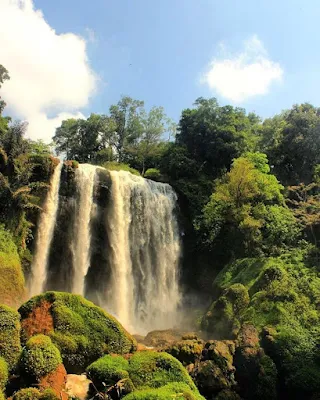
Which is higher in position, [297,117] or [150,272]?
[297,117]

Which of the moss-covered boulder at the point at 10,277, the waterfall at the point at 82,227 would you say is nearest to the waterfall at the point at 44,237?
the waterfall at the point at 82,227

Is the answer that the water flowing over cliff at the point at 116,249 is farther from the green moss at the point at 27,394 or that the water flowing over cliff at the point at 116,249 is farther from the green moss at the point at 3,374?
the green moss at the point at 27,394

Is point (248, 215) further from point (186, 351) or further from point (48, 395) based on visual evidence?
point (48, 395)

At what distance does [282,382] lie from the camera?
1105 cm

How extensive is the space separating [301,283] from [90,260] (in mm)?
11228

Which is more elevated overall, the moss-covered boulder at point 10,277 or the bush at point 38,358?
the moss-covered boulder at point 10,277

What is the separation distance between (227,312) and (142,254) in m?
8.20

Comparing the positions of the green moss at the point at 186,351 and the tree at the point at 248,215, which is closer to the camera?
the green moss at the point at 186,351

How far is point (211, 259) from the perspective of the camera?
79.8 feet

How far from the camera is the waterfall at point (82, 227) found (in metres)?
19.9

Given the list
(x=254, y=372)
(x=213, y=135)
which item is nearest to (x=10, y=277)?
(x=254, y=372)

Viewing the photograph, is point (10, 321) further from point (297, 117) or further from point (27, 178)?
point (297, 117)

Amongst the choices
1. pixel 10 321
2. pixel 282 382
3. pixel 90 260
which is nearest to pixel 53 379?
pixel 10 321

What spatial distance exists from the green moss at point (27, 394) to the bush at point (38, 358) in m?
0.57
